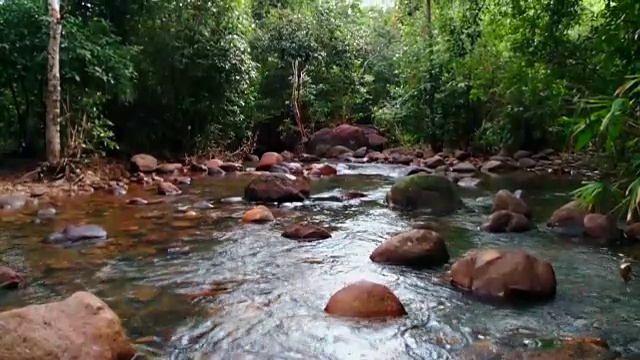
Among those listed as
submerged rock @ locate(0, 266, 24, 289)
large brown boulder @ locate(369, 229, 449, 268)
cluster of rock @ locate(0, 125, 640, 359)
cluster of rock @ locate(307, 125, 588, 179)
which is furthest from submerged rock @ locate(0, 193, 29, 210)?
cluster of rock @ locate(307, 125, 588, 179)

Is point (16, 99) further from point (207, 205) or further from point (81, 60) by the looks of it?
point (207, 205)

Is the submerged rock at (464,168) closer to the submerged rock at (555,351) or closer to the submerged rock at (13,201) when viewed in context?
the submerged rock at (13,201)

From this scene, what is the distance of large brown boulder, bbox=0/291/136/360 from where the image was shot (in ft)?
9.68

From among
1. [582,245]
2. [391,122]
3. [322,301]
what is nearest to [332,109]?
[391,122]

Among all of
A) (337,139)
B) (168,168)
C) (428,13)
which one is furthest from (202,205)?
(337,139)

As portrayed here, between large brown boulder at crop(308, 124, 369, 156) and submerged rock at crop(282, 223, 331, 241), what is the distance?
37.8ft

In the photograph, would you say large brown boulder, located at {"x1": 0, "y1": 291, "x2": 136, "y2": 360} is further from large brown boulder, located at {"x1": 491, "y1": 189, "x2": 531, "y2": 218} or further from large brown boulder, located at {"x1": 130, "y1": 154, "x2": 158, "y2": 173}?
large brown boulder, located at {"x1": 130, "y1": 154, "x2": 158, "y2": 173}

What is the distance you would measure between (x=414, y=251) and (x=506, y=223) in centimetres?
194

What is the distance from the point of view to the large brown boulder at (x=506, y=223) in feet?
22.4

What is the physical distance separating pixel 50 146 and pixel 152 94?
13.7 ft

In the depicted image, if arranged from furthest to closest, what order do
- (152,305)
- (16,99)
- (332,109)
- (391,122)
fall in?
1. (332,109)
2. (391,122)
3. (16,99)
4. (152,305)

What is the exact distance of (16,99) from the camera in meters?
10.6

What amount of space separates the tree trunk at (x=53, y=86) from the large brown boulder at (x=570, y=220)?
6.90m

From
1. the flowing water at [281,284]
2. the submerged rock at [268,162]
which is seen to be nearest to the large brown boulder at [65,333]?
the flowing water at [281,284]
